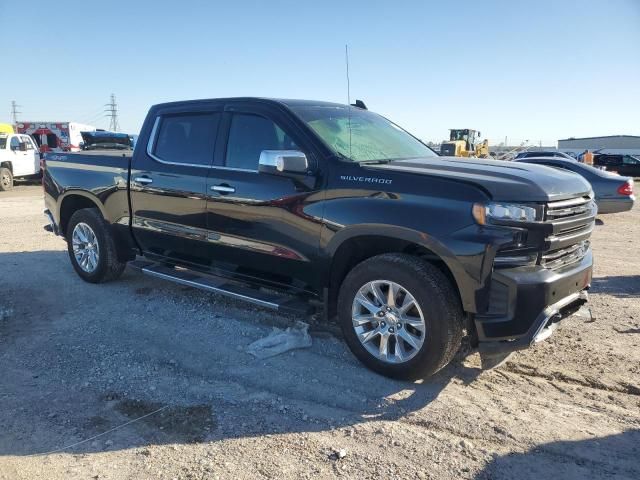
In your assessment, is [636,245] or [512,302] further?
[636,245]

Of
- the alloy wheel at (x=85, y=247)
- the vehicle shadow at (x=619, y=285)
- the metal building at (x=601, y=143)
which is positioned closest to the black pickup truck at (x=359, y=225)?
the alloy wheel at (x=85, y=247)

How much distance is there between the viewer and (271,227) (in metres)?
4.34

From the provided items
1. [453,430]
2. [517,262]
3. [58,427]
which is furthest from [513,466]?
[58,427]

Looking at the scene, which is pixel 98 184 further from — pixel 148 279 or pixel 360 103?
pixel 360 103

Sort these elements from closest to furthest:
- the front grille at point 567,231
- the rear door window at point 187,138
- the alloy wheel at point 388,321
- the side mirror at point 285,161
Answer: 1. the front grille at point 567,231
2. the alloy wheel at point 388,321
3. the side mirror at point 285,161
4. the rear door window at point 187,138

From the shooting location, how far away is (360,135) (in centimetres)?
466

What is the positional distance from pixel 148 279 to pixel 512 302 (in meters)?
4.60

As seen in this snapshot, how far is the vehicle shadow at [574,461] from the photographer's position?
9.13 feet

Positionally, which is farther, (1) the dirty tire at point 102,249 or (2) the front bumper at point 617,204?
(2) the front bumper at point 617,204

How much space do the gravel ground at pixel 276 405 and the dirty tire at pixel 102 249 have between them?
75 cm

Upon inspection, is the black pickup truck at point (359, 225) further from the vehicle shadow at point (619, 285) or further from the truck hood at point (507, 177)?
the vehicle shadow at point (619, 285)

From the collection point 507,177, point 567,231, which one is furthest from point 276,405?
point 567,231

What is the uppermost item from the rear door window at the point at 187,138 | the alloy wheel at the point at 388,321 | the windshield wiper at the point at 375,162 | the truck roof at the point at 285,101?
the truck roof at the point at 285,101

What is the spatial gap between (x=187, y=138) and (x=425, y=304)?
2.92 m
